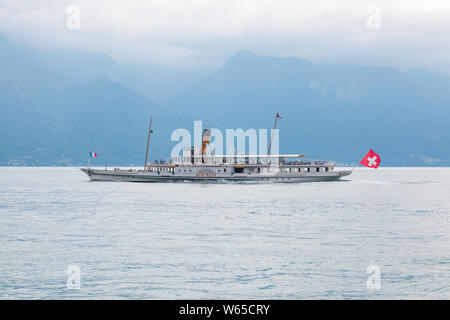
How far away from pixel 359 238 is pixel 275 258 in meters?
11.9

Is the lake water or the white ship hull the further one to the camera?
the white ship hull

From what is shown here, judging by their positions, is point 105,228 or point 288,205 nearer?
point 105,228

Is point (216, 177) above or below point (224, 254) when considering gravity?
above

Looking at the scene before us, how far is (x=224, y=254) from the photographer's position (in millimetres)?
38375

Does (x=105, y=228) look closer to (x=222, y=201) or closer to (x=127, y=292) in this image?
(x=127, y=292)

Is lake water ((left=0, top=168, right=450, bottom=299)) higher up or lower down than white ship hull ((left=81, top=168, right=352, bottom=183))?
lower down

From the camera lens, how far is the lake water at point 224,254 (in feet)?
95.1

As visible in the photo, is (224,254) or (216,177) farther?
(216,177)

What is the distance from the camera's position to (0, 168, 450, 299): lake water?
95.1ft

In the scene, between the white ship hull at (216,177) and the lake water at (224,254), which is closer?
the lake water at (224,254)

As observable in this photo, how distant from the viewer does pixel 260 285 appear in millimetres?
29750

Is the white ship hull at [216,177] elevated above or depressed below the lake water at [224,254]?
above

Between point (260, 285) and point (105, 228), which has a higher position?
point (105, 228)
